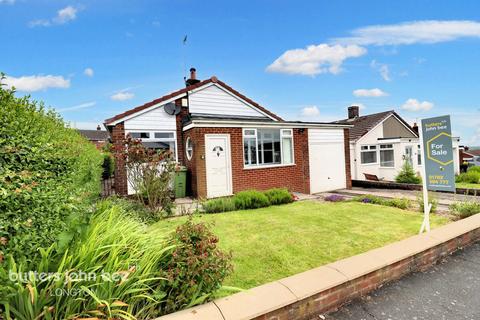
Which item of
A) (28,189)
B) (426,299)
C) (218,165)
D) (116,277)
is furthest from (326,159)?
(28,189)

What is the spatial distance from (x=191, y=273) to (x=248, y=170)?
8.12 metres

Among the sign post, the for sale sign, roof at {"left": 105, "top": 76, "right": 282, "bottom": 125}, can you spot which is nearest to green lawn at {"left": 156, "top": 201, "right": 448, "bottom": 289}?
the sign post

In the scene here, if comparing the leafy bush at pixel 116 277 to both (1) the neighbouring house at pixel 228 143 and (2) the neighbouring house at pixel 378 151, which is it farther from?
(2) the neighbouring house at pixel 378 151

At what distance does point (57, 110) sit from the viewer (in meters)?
7.04

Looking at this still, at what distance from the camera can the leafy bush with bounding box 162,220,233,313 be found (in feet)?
7.60

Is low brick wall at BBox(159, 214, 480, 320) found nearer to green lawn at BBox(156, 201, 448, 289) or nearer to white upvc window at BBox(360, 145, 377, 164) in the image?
green lawn at BBox(156, 201, 448, 289)

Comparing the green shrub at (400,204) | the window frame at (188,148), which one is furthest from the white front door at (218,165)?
the green shrub at (400,204)

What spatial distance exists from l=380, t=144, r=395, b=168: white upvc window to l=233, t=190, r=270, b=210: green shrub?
13.9 metres

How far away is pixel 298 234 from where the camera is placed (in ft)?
16.0

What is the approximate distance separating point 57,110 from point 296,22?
10192mm

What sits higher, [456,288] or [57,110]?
[57,110]

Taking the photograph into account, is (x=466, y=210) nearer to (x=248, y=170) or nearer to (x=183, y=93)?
(x=248, y=170)

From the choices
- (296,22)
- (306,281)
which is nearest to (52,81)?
(296,22)

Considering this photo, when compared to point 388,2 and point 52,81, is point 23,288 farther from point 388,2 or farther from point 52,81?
point 52,81
